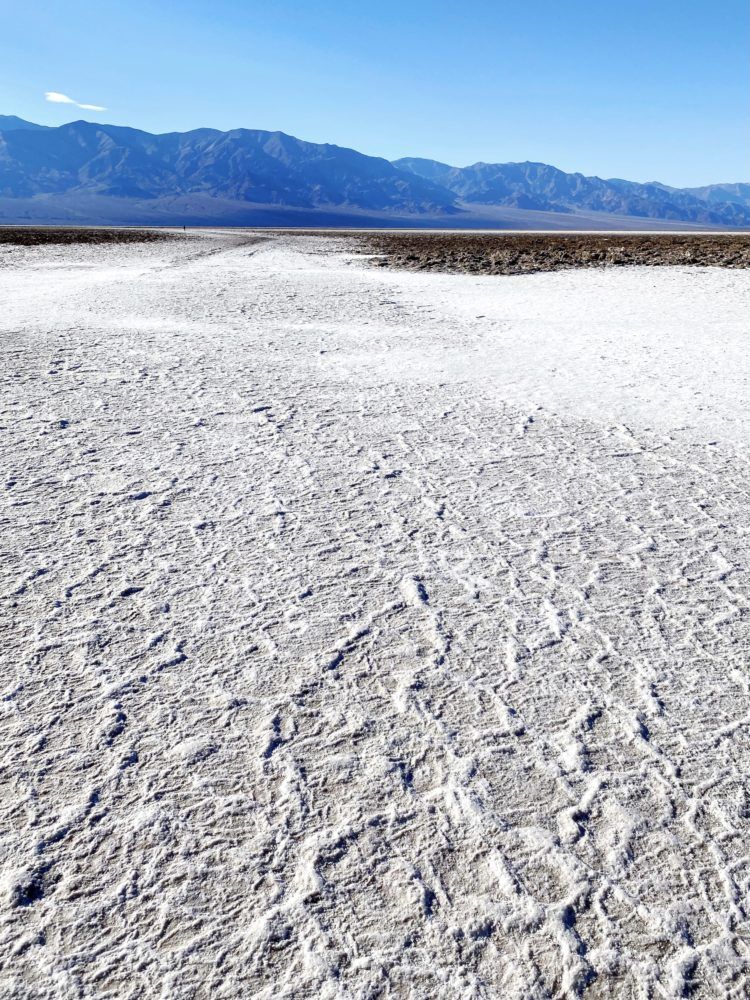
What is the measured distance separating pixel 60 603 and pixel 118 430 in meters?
2.42

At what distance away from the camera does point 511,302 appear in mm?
12547

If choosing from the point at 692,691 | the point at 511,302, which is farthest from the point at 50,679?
the point at 511,302

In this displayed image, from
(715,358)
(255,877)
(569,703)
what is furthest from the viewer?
(715,358)

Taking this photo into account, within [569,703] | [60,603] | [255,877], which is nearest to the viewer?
[255,877]

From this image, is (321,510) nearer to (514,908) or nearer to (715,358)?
(514,908)

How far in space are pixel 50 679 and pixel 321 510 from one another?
1744 millimetres

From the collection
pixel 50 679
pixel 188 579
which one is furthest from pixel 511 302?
pixel 50 679

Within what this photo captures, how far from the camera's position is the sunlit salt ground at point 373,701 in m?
1.74

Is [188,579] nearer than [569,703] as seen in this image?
No

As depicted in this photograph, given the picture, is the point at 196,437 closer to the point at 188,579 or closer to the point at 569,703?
the point at 188,579

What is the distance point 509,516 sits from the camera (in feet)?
12.9

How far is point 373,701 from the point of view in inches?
99.0

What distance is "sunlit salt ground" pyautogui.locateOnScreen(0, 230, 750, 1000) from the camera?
5.70ft

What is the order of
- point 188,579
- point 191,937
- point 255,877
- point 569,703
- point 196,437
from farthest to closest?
point 196,437 → point 188,579 → point 569,703 → point 255,877 → point 191,937
